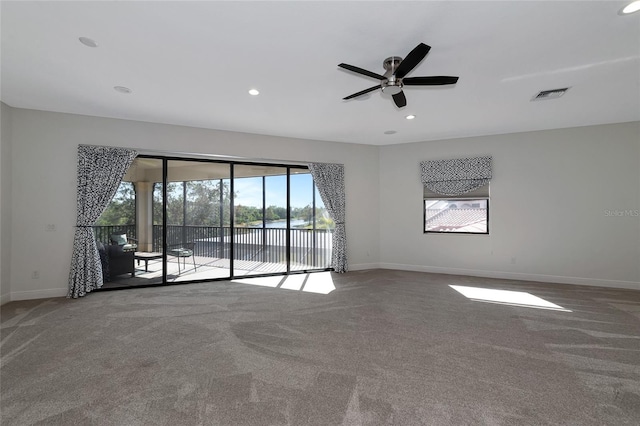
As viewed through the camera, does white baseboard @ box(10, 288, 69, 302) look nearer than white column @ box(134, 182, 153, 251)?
Yes

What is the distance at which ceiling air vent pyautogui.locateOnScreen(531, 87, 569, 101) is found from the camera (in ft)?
11.4

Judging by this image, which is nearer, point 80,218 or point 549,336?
point 549,336

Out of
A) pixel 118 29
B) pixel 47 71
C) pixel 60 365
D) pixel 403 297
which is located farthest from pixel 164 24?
pixel 403 297

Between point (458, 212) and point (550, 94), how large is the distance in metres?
2.62

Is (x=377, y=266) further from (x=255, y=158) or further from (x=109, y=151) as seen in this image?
(x=109, y=151)

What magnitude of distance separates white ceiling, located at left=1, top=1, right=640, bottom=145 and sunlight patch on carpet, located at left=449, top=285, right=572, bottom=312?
274 centimetres

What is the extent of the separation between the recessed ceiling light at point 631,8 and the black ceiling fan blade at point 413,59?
148cm

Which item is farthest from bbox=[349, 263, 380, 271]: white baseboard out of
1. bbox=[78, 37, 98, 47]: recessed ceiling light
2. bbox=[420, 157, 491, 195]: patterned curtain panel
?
bbox=[78, 37, 98, 47]: recessed ceiling light

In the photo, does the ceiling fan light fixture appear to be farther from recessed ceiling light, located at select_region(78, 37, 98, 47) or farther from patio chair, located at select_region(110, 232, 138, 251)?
patio chair, located at select_region(110, 232, 138, 251)

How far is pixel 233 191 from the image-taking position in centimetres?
530

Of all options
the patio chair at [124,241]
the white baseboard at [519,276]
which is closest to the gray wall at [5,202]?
the patio chair at [124,241]

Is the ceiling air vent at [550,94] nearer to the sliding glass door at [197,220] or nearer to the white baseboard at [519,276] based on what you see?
the white baseboard at [519,276]

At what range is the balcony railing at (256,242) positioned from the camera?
16.6 feet

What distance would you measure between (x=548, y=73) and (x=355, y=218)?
3.85 m
